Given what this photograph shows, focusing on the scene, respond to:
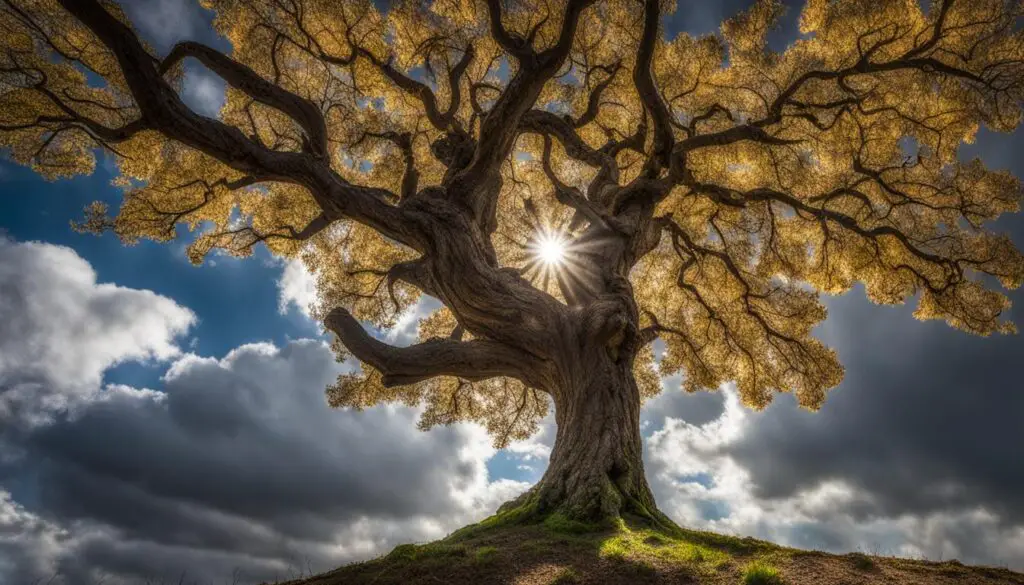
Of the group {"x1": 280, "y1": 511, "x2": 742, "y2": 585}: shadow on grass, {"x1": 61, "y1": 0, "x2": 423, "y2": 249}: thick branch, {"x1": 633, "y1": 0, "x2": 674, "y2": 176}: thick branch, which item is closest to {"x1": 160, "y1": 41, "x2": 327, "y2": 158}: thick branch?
{"x1": 61, "y1": 0, "x2": 423, "y2": 249}: thick branch

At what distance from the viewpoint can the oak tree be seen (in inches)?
271

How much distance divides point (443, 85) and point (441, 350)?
6.03m

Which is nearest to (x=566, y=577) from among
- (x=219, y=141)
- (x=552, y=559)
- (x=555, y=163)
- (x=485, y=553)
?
(x=552, y=559)

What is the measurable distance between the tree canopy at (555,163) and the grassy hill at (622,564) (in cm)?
270

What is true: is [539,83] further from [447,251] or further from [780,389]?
[780,389]

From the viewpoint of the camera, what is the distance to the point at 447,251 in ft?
22.8

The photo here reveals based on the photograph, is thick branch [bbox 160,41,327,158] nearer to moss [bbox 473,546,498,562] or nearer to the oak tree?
the oak tree

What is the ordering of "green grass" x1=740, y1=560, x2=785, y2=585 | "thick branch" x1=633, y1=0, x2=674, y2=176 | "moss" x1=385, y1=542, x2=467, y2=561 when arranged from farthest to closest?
"thick branch" x1=633, y1=0, x2=674, y2=176 < "moss" x1=385, y1=542, x2=467, y2=561 < "green grass" x1=740, y1=560, x2=785, y2=585

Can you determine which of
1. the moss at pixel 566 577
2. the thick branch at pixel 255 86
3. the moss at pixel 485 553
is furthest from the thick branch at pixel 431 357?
the moss at pixel 566 577

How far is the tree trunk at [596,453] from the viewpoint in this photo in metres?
5.30

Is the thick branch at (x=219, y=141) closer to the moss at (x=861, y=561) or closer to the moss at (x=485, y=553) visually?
the moss at (x=485, y=553)

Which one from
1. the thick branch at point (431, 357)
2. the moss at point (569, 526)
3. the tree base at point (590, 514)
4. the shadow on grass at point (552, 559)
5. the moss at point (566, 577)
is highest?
the thick branch at point (431, 357)

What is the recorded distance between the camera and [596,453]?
19.0 feet

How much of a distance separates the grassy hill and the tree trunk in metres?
0.44
